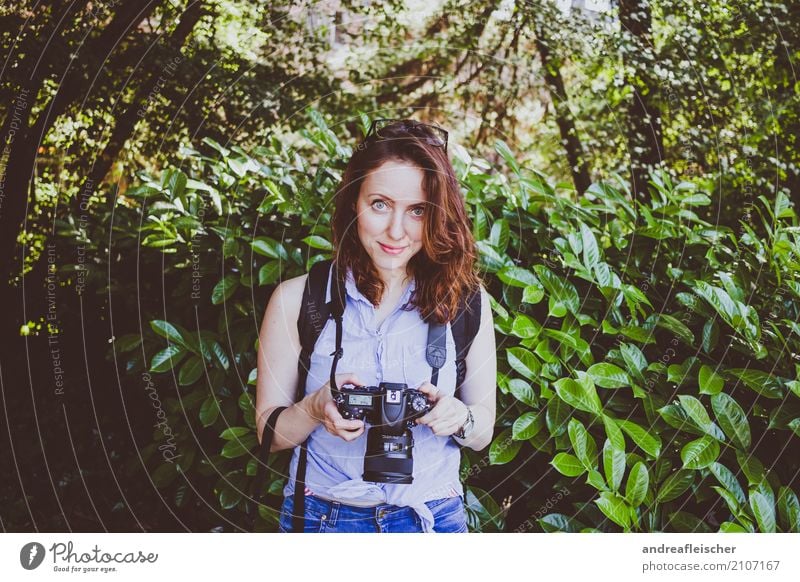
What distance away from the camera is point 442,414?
65.7 inches

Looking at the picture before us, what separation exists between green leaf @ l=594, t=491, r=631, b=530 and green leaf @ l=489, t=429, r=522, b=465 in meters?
0.25

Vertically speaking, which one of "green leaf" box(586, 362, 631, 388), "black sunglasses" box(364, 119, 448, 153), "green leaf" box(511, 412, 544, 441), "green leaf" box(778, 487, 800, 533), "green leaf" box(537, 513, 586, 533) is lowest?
"green leaf" box(537, 513, 586, 533)

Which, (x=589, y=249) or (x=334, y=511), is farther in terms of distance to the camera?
(x=589, y=249)

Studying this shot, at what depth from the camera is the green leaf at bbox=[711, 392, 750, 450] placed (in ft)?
5.68

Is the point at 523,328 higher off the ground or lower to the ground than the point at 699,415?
higher

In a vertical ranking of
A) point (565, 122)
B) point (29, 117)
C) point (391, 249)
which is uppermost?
point (565, 122)

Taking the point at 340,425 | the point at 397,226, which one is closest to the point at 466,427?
the point at 340,425

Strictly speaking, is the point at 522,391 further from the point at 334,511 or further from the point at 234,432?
the point at 234,432

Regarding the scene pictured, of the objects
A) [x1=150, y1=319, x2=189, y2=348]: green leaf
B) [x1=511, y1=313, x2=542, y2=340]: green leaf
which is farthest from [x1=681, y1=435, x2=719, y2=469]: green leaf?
[x1=150, y1=319, x2=189, y2=348]: green leaf

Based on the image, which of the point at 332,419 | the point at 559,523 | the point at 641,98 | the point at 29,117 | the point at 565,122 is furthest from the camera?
the point at 565,122

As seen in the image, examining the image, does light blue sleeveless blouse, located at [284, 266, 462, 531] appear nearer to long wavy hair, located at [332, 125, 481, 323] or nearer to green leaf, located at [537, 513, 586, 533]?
long wavy hair, located at [332, 125, 481, 323]

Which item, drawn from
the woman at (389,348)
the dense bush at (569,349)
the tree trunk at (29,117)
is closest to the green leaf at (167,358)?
the dense bush at (569,349)

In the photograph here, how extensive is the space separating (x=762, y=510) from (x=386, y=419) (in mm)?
1013
